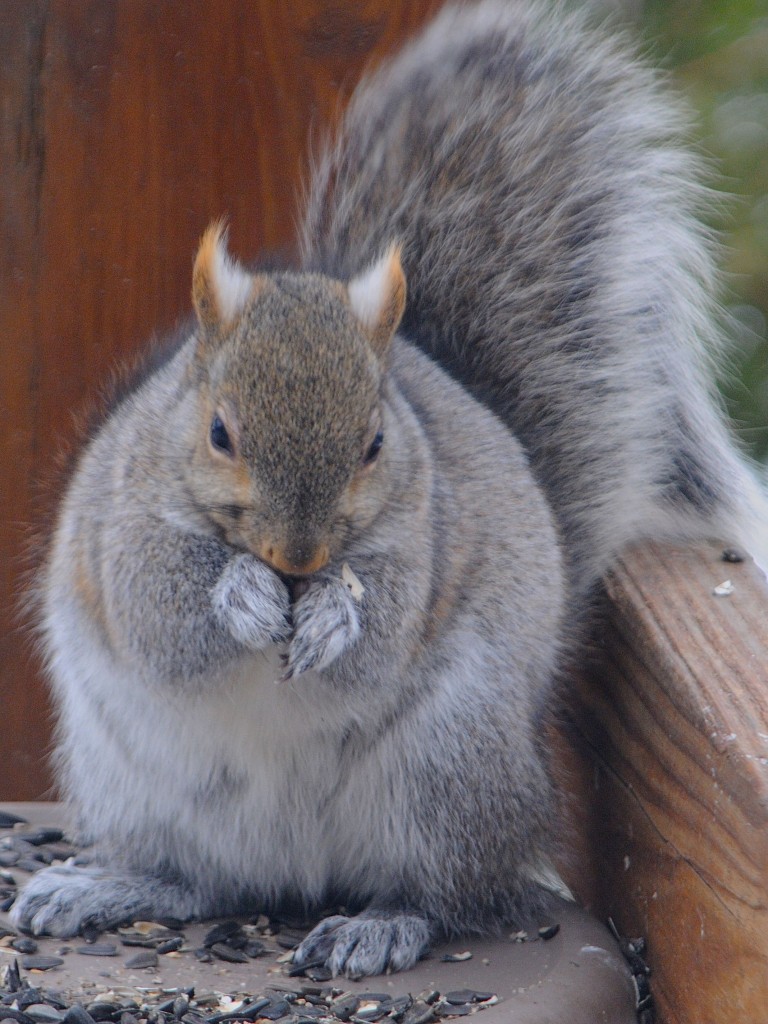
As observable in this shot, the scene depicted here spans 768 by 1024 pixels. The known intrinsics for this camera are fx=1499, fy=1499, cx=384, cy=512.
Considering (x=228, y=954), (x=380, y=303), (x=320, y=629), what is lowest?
(x=228, y=954)

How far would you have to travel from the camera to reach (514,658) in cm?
167

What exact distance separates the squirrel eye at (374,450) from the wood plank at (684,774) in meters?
0.38

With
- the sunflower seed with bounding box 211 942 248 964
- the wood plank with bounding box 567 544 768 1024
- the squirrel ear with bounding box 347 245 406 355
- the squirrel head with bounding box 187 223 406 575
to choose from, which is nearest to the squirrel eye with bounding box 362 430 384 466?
the squirrel head with bounding box 187 223 406 575

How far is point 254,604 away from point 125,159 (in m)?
0.82

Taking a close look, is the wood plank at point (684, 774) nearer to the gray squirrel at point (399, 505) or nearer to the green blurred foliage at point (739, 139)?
the gray squirrel at point (399, 505)

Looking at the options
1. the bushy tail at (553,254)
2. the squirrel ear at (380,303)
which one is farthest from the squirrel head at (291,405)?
the bushy tail at (553,254)

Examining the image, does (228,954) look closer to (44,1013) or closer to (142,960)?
(142,960)

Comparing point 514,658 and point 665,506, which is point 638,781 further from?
point 665,506

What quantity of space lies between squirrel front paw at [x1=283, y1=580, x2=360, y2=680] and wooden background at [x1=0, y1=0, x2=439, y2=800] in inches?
25.8

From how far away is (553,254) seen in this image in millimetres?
1935

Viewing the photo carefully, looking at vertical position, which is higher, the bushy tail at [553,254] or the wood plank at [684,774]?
the bushy tail at [553,254]

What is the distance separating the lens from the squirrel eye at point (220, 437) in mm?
1459

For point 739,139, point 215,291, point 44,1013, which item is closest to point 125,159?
point 215,291

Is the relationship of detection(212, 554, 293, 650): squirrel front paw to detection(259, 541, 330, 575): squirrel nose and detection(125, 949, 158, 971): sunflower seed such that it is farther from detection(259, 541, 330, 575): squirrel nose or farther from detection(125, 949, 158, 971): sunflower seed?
detection(125, 949, 158, 971): sunflower seed
